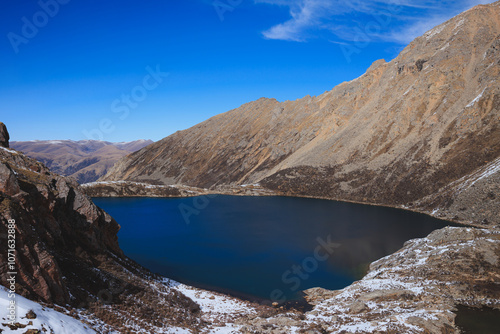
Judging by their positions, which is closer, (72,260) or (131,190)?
(72,260)

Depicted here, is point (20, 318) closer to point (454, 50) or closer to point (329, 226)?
point (329, 226)

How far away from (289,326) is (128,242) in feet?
127

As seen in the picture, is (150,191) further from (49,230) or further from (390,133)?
(49,230)

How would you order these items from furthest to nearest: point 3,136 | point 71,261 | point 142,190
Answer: point 142,190
point 3,136
point 71,261

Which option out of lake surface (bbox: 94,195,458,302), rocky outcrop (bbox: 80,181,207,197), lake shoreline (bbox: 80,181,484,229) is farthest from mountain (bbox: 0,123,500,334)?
rocky outcrop (bbox: 80,181,207,197)

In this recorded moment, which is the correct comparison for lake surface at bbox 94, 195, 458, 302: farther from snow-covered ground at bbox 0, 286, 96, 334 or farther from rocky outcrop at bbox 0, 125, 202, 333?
snow-covered ground at bbox 0, 286, 96, 334

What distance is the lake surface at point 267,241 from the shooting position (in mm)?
35812

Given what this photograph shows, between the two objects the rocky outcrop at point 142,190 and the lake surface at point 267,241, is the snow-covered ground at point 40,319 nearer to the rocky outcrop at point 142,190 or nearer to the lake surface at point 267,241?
the lake surface at point 267,241

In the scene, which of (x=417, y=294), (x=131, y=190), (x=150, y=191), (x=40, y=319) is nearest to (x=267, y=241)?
(x=417, y=294)

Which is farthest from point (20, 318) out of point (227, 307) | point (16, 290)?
point (227, 307)

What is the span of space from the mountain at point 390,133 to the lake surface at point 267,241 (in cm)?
1457

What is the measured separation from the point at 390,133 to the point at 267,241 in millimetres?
67599

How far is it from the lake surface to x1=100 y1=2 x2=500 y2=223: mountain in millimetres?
14570

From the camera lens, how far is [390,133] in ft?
327
